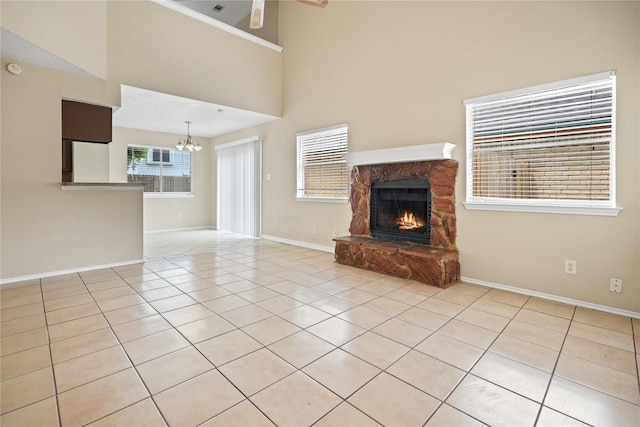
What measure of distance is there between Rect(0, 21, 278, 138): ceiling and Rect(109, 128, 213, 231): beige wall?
270mm

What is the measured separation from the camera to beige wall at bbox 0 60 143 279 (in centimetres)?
350

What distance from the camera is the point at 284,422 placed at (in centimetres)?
141

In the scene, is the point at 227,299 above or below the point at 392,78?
below

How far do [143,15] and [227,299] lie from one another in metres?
4.05

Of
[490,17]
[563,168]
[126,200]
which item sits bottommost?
[126,200]

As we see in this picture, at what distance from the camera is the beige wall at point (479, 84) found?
265 cm

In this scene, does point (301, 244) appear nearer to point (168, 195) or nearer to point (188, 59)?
point (188, 59)

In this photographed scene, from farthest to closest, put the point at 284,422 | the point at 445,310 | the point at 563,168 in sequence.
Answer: the point at 563,168
the point at 445,310
the point at 284,422

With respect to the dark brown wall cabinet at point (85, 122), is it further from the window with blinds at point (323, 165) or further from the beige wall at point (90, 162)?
the window with blinds at point (323, 165)

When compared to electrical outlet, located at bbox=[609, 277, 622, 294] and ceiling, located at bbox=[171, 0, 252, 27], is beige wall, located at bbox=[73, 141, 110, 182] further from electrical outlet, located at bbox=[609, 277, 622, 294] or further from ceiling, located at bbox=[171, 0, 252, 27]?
electrical outlet, located at bbox=[609, 277, 622, 294]

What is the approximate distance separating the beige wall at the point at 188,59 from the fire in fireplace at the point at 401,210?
2.86m

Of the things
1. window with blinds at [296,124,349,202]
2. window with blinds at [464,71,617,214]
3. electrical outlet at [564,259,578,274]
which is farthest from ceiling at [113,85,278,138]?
electrical outlet at [564,259,578,274]

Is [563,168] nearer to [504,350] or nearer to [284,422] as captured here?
[504,350]

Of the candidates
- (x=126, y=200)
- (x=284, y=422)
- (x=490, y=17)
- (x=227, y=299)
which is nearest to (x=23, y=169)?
(x=126, y=200)
